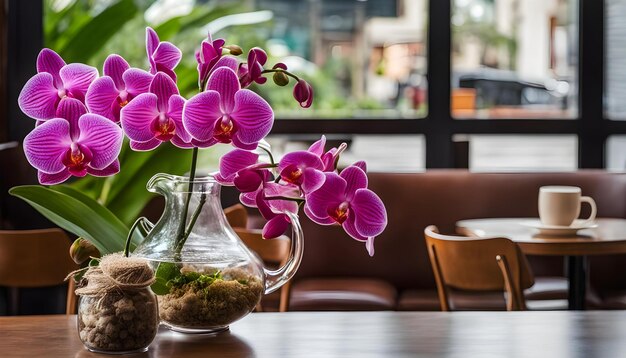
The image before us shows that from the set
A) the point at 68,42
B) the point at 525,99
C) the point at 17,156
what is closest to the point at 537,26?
the point at 525,99

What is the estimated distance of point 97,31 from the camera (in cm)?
398

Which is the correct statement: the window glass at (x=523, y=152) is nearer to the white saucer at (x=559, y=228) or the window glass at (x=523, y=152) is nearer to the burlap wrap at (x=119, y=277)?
the white saucer at (x=559, y=228)

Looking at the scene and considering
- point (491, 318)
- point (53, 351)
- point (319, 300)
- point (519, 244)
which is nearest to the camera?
point (53, 351)

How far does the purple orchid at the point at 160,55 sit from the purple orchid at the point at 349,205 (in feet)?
0.75

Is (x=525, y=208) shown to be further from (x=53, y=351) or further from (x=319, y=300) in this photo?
(x=53, y=351)

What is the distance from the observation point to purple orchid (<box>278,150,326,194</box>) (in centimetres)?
105

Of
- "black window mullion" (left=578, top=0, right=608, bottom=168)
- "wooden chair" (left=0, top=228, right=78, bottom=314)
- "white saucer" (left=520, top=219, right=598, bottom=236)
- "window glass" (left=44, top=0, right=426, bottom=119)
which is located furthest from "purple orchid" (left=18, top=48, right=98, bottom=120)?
"black window mullion" (left=578, top=0, right=608, bottom=168)

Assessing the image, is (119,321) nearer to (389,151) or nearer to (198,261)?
(198,261)

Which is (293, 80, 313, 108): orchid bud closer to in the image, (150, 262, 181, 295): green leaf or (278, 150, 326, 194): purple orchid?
(278, 150, 326, 194): purple orchid

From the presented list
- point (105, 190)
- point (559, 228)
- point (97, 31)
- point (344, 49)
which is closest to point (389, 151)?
point (344, 49)

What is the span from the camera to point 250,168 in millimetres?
1094

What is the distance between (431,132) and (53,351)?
3.66m

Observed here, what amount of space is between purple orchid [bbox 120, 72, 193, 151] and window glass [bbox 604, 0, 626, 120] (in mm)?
3923

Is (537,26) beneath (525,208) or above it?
above
